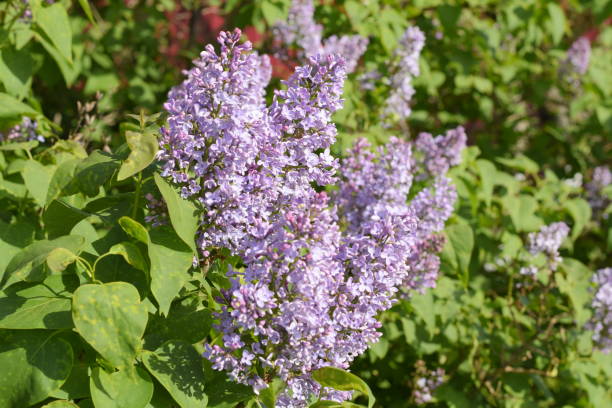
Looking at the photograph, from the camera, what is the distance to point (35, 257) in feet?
6.03

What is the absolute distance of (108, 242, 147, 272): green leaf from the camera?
189cm

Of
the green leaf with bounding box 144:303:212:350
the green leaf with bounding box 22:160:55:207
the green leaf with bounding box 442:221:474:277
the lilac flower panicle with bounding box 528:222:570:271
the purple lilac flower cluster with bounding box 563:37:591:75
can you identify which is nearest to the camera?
the green leaf with bounding box 144:303:212:350

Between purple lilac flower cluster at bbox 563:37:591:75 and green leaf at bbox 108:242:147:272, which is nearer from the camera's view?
green leaf at bbox 108:242:147:272

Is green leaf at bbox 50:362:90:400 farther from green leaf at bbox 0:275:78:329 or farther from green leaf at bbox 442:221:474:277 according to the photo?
green leaf at bbox 442:221:474:277

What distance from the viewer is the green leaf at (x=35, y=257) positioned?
181cm

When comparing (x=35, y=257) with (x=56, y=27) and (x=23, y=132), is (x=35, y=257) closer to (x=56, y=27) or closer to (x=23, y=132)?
(x=23, y=132)

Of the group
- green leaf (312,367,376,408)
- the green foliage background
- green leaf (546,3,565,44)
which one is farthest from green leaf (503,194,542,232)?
green leaf (312,367,376,408)

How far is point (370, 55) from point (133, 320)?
125 inches

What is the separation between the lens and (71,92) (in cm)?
589

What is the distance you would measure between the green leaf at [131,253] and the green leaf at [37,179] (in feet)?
2.44

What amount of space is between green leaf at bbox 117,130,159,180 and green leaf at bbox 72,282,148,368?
30cm

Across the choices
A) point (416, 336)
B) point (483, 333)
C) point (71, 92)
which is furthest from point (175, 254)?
point (71, 92)

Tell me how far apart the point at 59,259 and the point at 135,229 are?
8.6 inches

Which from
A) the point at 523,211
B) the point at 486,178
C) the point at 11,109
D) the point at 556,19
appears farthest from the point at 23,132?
the point at 556,19
